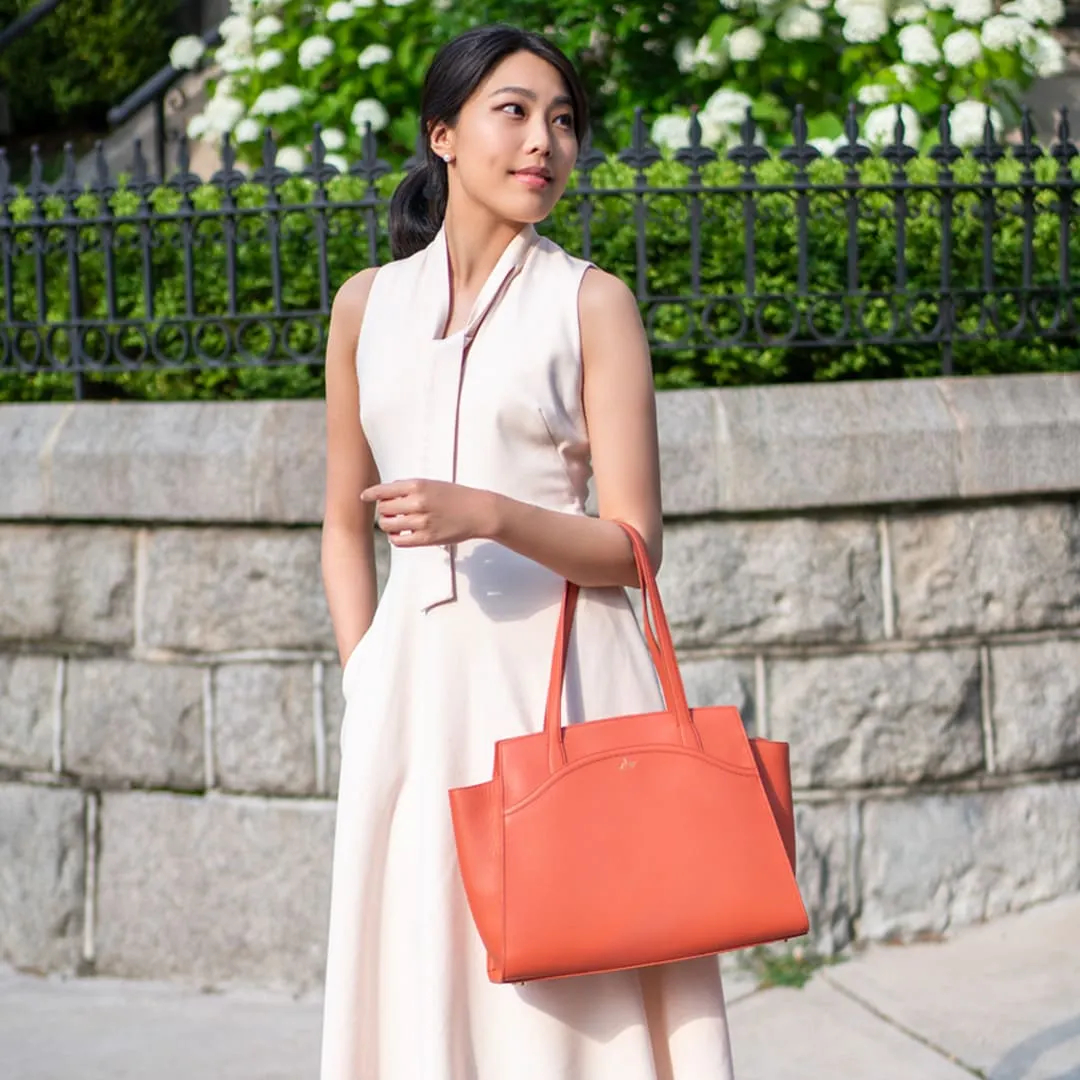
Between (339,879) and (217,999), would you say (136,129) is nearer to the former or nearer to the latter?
(217,999)

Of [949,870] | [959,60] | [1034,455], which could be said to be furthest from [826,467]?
[959,60]

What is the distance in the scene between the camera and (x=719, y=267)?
15.2 feet

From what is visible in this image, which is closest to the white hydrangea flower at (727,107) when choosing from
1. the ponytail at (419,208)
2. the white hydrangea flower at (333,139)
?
the white hydrangea flower at (333,139)

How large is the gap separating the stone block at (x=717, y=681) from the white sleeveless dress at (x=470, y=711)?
202 cm

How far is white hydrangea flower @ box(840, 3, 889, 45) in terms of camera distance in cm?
623

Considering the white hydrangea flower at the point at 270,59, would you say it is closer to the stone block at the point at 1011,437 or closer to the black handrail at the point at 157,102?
the black handrail at the point at 157,102

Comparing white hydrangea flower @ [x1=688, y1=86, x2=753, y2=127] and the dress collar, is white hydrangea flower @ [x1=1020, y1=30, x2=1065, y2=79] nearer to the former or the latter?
white hydrangea flower @ [x1=688, y1=86, x2=753, y2=127]

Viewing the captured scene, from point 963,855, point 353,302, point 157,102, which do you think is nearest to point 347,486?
point 353,302

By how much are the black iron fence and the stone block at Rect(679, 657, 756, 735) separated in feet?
2.77

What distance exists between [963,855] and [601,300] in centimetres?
269

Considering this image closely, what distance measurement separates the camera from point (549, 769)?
1.90m

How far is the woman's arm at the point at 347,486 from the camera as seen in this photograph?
2.29 m

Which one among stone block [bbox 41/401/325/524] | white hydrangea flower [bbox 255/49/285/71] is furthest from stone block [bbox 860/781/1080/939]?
white hydrangea flower [bbox 255/49/285/71]

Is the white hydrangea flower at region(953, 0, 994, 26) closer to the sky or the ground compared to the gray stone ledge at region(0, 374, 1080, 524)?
closer to the sky
